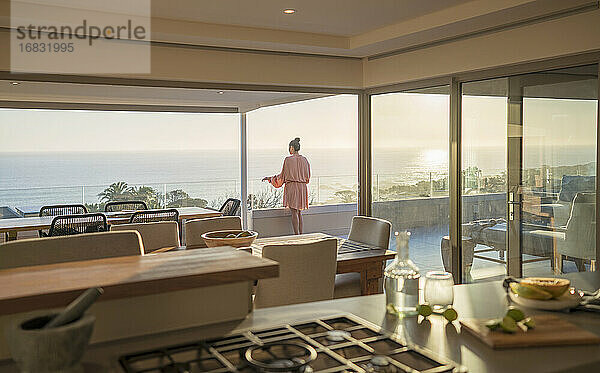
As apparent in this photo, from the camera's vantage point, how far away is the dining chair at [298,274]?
3.30 metres

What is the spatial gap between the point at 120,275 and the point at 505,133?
3637 millimetres

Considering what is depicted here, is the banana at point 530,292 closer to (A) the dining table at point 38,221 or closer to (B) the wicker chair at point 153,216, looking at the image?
(B) the wicker chair at point 153,216

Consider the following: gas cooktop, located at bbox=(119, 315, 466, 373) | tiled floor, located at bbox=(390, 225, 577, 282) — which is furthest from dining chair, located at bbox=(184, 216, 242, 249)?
A: gas cooktop, located at bbox=(119, 315, 466, 373)

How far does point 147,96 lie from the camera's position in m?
8.48

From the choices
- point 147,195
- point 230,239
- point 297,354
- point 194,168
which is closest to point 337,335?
point 297,354

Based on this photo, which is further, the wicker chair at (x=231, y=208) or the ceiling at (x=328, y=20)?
the wicker chair at (x=231, y=208)

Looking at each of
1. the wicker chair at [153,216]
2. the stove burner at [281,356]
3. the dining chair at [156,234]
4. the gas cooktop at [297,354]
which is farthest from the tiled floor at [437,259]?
the stove burner at [281,356]

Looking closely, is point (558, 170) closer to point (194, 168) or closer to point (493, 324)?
point (493, 324)

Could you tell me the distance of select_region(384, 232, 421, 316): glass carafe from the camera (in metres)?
1.86

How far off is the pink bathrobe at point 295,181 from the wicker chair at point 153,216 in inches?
127

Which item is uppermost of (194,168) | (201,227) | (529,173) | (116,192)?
(194,168)

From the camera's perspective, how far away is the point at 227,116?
12125 mm

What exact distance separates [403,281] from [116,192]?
9.72 meters

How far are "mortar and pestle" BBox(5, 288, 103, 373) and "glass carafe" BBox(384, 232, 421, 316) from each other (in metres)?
0.93
